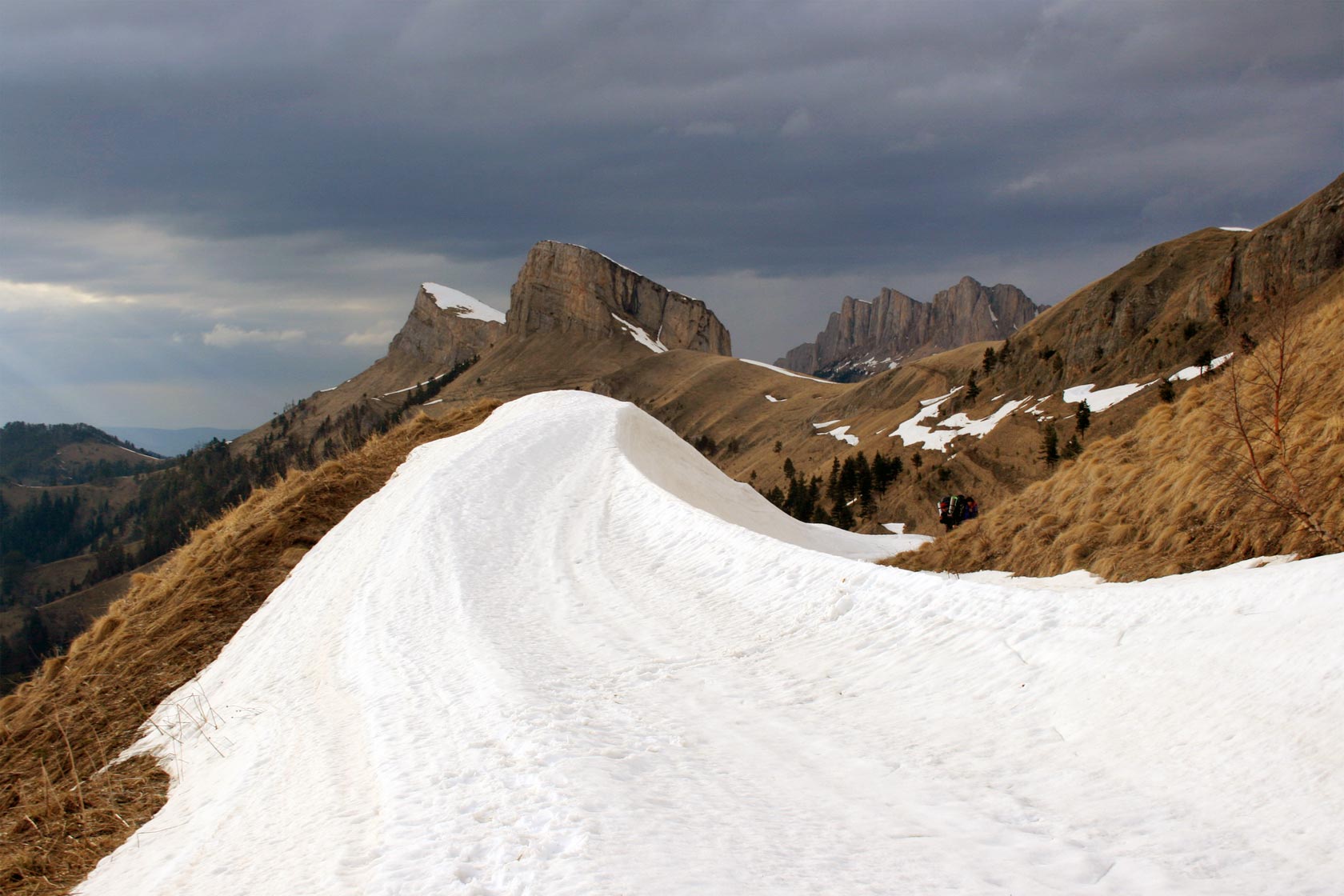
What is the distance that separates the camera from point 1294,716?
15.3 ft

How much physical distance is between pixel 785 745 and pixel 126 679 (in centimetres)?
1045

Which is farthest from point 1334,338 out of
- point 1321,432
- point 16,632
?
point 16,632

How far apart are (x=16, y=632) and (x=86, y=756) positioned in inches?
5243

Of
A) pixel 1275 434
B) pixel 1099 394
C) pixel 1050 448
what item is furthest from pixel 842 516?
pixel 1275 434

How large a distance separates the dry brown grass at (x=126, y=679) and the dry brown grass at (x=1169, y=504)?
11900 millimetres

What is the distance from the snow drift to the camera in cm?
418

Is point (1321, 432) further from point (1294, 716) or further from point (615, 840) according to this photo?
point (615, 840)

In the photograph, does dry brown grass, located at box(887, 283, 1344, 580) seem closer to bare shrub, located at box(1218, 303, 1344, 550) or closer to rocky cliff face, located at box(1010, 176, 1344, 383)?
bare shrub, located at box(1218, 303, 1344, 550)

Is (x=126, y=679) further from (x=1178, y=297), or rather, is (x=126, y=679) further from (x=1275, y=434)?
(x=1178, y=297)

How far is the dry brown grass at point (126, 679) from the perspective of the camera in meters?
7.12

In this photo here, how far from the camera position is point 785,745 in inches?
229

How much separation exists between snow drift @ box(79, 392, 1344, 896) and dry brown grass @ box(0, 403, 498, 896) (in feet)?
1.91

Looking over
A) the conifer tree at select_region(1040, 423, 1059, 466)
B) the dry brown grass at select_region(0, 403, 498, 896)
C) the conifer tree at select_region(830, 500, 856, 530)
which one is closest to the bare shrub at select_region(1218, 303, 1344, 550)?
the dry brown grass at select_region(0, 403, 498, 896)

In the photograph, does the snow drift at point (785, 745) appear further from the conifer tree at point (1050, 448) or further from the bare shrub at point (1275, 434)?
the conifer tree at point (1050, 448)
